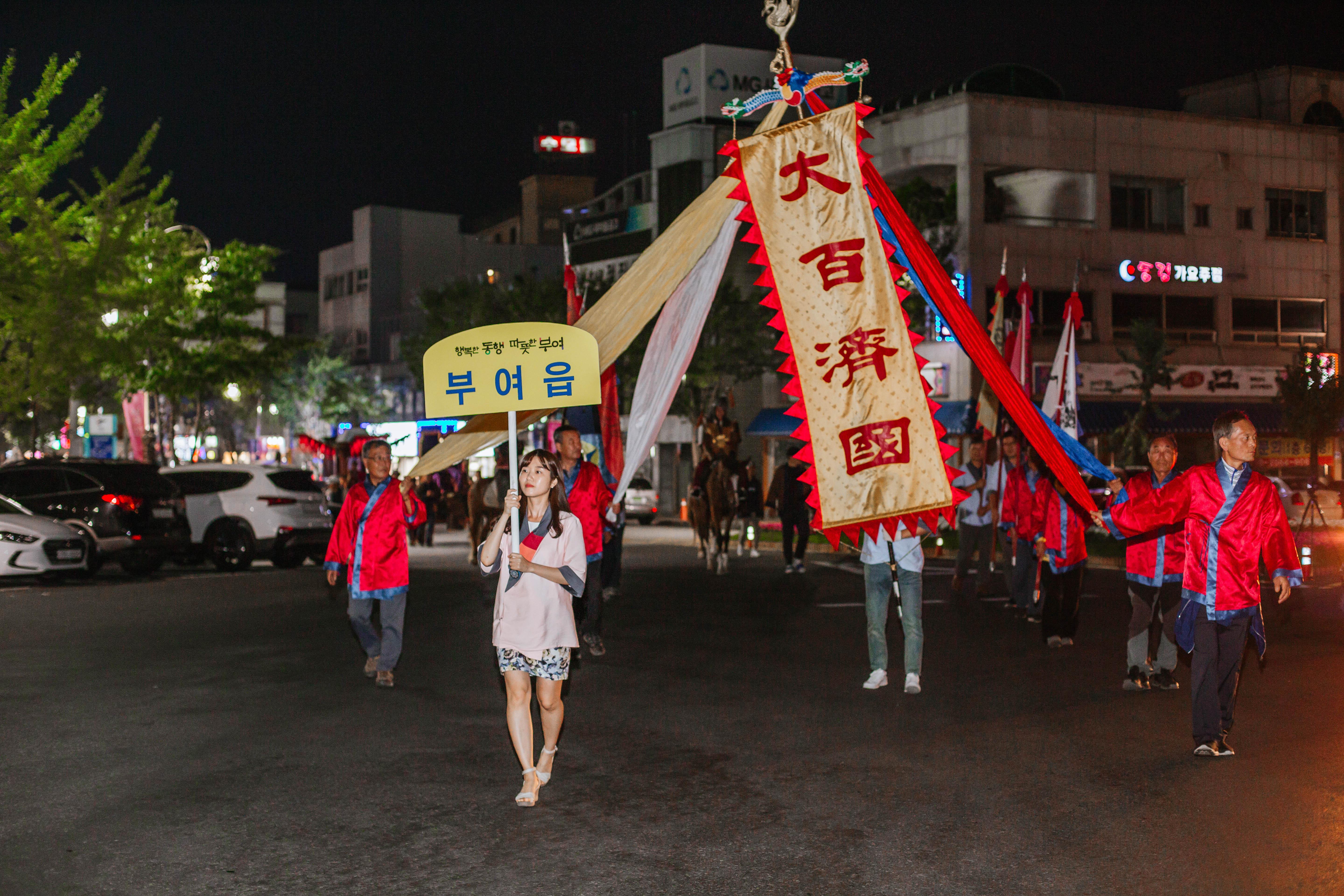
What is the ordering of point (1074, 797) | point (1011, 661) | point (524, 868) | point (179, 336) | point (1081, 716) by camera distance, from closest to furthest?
point (524, 868) → point (1074, 797) → point (1081, 716) → point (1011, 661) → point (179, 336)

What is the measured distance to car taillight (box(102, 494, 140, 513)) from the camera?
20266 millimetres

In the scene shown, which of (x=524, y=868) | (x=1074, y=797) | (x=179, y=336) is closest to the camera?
(x=524, y=868)

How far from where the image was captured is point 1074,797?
6824 mm

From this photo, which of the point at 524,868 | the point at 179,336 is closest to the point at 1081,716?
the point at 524,868

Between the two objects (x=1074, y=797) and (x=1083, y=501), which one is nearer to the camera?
(x=1074, y=797)

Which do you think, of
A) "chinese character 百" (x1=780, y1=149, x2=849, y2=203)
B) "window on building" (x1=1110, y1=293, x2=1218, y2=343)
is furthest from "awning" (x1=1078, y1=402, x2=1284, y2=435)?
"chinese character 百" (x1=780, y1=149, x2=849, y2=203)

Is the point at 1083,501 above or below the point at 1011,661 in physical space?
above

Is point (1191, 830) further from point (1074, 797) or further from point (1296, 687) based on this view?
point (1296, 687)

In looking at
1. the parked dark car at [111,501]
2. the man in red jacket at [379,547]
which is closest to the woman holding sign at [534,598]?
the man in red jacket at [379,547]

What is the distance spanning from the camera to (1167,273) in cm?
4350

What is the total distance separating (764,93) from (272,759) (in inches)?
235

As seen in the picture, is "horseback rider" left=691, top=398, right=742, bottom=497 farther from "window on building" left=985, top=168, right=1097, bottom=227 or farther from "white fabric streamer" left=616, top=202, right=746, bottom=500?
"window on building" left=985, top=168, right=1097, bottom=227

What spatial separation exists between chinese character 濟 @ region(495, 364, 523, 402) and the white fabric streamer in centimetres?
233

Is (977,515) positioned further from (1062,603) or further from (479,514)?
(479,514)
